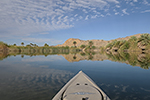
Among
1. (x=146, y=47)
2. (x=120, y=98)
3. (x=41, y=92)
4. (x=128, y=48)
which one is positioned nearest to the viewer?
(x=120, y=98)

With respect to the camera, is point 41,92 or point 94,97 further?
point 41,92

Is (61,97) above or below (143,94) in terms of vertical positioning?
above

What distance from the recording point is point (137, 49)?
5688 centimetres

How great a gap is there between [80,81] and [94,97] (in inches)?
71.8

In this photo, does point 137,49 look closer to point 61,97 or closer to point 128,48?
point 128,48

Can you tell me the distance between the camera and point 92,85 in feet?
16.4

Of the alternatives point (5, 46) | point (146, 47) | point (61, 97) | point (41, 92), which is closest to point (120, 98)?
point (61, 97)

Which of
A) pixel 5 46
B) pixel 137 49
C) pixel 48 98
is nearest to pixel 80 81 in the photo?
pixel 48 98

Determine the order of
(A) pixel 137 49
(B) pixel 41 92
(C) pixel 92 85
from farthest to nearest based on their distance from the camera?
(A) pixel 137 49
(B) pixel 41 92
(C) pixel 92 85

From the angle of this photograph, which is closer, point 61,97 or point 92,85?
point 61,97

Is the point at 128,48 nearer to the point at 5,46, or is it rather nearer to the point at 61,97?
the point at 61,97

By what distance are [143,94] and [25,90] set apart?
6.16m

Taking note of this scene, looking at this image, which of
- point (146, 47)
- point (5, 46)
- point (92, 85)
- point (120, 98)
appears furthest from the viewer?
point (5, 46)

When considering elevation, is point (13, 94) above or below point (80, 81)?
below
